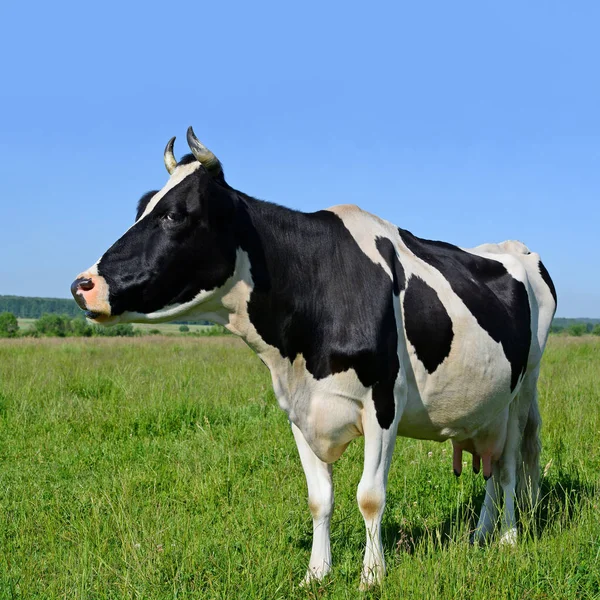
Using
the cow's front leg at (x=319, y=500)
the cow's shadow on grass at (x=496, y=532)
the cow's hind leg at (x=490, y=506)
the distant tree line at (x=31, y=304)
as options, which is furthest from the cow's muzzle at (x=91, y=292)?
the distant tree line at (x=31, y=304)

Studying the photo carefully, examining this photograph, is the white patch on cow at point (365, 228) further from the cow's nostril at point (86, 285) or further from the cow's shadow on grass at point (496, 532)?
the cow's shadow on grass at point (496, 532)

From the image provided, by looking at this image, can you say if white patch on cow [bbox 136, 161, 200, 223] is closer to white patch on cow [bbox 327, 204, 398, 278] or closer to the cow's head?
the cow's head

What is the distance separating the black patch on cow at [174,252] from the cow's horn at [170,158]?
1.32ft

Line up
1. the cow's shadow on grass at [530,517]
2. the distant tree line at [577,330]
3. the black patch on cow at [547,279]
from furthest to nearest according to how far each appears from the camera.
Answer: the distant tree line at [577,330], the black patch on cow at [547,279], the cow's shadow on grass at [530,517]

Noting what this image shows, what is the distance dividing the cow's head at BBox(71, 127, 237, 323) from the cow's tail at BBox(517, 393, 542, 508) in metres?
2.85

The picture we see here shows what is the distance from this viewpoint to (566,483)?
5562mm

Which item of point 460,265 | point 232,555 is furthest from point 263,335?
point 460,265

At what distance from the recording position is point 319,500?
4016 mm

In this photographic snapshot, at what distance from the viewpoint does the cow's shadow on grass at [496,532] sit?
14.3ft

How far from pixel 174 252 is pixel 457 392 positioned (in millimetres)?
1847

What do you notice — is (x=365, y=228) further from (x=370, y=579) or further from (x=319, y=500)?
(x=370, y=579)

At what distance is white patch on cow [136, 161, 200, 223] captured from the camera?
343 centimetres

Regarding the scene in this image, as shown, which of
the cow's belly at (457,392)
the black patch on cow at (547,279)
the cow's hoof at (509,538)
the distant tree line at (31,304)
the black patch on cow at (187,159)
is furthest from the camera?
the distant tree line at (31,304)

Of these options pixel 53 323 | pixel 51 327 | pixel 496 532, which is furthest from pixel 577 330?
A: pixel 496 532
